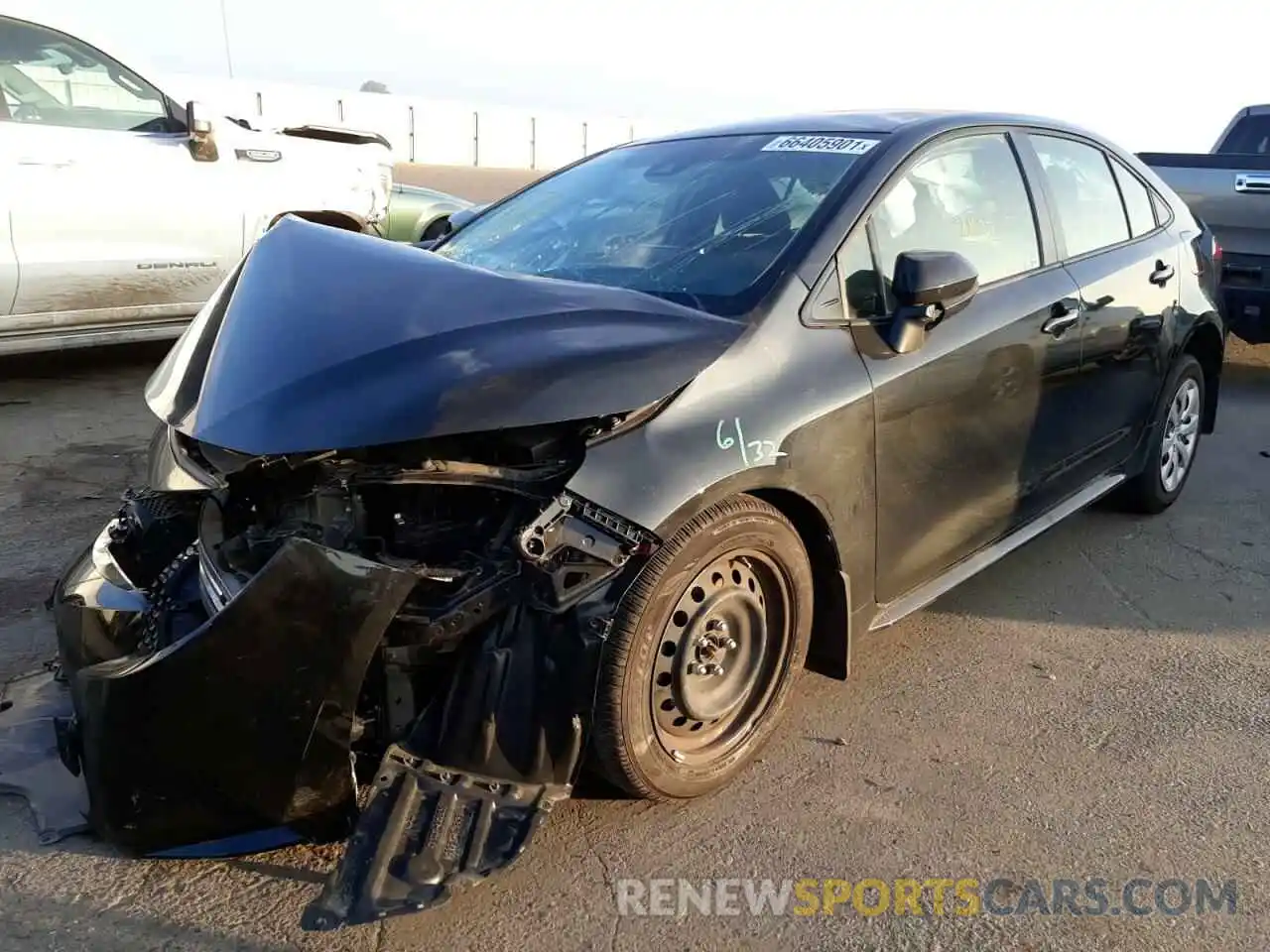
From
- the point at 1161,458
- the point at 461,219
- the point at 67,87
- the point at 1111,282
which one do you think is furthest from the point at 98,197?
the point at 1161,458

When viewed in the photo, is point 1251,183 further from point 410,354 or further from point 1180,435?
point 410,354

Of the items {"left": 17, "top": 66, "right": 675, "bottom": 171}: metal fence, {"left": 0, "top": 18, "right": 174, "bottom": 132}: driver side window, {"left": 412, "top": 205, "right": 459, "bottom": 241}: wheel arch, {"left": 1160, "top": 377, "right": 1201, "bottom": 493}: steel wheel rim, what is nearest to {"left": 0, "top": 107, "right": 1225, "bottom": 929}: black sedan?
{"left": 1160, "top": 377, "right": 1201, "bottom": 493}: steel wheel rim

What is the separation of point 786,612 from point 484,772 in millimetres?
932

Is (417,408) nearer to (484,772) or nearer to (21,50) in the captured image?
(484,772)

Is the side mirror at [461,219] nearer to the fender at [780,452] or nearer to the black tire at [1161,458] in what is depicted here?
the fender at [780,452]

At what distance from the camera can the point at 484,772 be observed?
2.30 m

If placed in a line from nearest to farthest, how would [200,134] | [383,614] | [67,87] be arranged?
[383,614], [67,87], [200,134]

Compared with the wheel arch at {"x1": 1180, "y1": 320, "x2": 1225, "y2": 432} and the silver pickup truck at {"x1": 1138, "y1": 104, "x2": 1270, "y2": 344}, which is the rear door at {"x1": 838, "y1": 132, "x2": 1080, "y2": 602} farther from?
the silver pickup truck at {"x1": 1138, "y1": 104, "x2": 1270, "y2": 344}

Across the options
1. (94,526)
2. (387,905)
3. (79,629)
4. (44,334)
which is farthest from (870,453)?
(44,334)

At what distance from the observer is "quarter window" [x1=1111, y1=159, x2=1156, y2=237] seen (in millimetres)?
4363

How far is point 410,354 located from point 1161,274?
3434 millimetres

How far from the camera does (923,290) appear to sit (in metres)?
2.85

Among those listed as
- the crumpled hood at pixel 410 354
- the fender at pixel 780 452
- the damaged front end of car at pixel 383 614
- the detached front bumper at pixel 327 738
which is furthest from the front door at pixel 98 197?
the fender at pixel 780 452

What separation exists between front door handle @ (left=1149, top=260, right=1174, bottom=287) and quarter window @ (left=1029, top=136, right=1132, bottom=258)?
22 centimetres
